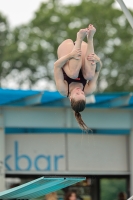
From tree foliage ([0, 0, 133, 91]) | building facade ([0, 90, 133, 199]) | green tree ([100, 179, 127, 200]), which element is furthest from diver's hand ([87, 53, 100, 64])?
tree foliage ([0, 0, 133, 91])

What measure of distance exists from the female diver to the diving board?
2.13 meters

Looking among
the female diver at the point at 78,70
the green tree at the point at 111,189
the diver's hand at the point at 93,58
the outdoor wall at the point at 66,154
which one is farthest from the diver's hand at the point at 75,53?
the green tree at the point at 111,189

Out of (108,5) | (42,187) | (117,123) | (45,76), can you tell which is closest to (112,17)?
(108,5)

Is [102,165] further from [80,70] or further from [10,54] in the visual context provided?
[10,54]

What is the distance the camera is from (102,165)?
23656 millimetres

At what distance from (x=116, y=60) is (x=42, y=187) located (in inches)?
1264

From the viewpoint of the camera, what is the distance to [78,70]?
46.1 ft

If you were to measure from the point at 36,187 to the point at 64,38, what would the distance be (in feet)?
105

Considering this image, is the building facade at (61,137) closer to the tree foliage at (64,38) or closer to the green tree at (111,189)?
the green tree at (111,189)

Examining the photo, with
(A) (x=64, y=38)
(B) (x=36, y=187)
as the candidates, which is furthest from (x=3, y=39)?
(B) (x=36, y=187)

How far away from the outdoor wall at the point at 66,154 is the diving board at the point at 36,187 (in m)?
5.62

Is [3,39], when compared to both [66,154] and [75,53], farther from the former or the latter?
[75,53]

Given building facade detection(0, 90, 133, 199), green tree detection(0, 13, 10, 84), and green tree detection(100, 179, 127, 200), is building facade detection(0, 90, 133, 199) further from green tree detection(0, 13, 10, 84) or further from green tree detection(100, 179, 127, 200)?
green tree detection(0, 13, 10, 84)

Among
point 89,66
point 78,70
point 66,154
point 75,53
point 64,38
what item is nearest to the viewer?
point 75,53
